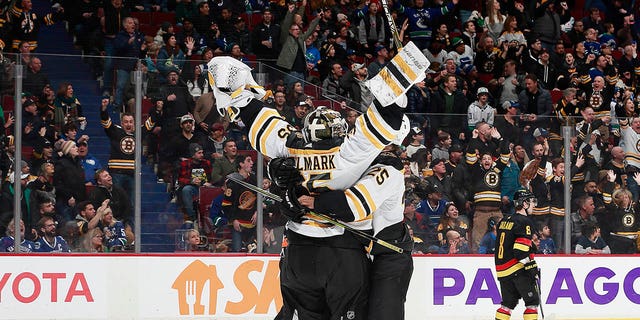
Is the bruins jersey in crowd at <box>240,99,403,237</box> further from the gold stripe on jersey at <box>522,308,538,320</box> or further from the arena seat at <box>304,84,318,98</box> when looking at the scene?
the arena seat at <box>304,84,318,98</box>

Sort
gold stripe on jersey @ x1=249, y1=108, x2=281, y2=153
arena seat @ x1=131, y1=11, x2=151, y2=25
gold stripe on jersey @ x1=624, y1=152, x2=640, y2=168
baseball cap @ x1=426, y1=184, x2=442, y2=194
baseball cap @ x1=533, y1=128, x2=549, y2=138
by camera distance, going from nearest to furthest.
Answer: gold stripe on jersey @ x1=249, y1=108, x2=281, y2=153
baseball cap @ x1=426, y1=184, x2=442, y2=194
baseball cap @ x1=533, y1=128, x2=549, y2=138
gold stripe on jersey @ x1=624, y1=152, x2=640, y2=168
arena seat @ x1=131, y1=11, x2=151, y2=25

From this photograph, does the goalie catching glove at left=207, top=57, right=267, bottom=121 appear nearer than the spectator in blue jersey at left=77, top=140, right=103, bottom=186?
Yes

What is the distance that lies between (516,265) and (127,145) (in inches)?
123

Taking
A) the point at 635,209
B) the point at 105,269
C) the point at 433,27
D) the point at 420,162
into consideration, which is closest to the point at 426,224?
the point at 420,162

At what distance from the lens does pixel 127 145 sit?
916 cm

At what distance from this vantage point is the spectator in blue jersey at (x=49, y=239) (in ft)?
29.5

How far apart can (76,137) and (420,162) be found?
2.90 meters

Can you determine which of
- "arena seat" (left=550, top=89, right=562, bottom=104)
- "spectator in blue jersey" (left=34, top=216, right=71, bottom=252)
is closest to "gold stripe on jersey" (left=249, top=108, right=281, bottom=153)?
"spectator in blue jersey" (left=34, top=216, right=71, bottom=252)

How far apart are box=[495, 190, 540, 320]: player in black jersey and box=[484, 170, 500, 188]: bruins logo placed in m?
1.03

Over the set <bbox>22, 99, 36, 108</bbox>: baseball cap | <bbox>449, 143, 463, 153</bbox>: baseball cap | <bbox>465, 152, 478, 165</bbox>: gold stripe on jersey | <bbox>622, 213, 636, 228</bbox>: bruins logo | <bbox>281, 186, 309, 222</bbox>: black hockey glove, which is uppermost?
<bbox>22, 99, 36, 108</bbox>: baseball cap

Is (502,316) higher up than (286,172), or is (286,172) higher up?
(286,172)

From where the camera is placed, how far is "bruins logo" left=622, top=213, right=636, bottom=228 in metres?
10.6

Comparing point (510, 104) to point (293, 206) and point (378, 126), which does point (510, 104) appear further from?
point (378, 126)

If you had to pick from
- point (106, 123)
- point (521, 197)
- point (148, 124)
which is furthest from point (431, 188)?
point (106, 123)
